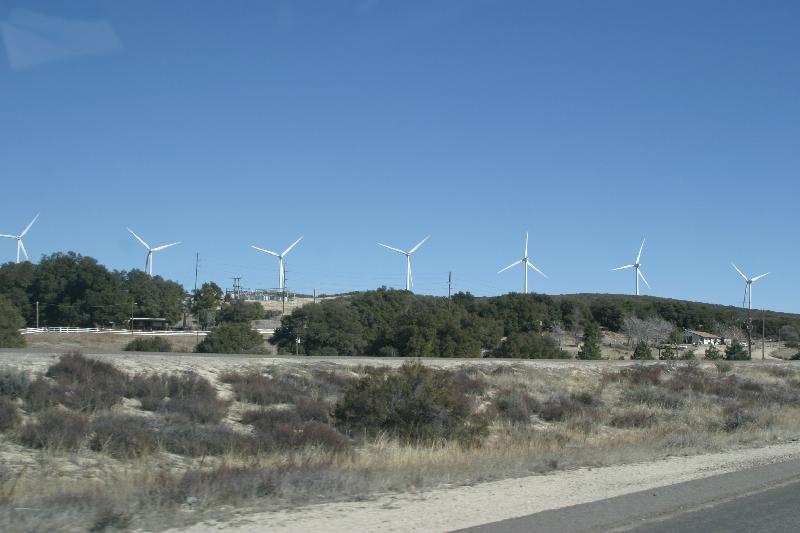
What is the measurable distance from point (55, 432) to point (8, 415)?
87.5 inches

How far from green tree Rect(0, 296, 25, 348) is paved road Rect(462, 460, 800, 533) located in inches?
1965

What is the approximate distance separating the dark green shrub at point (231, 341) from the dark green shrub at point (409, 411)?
114 ft

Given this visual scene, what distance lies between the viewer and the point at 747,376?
53844 millimetres

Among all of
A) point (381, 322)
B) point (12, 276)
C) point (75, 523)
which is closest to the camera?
point (75, 523)

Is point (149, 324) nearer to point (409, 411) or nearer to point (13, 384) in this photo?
point (13, 384)

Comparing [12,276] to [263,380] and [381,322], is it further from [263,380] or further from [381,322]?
[263,380]

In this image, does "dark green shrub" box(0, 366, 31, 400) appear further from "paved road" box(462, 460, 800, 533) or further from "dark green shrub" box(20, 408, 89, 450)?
"paved road" box(462, 460, 800, 533)

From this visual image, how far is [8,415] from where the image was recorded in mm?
22047

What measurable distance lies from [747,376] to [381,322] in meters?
34.3

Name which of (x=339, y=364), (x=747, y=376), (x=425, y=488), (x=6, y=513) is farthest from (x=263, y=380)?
(x=747, y=376)

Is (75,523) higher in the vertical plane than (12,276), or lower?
lower

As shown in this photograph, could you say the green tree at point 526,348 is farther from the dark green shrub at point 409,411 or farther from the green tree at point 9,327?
the dark green shrub at point 409,411

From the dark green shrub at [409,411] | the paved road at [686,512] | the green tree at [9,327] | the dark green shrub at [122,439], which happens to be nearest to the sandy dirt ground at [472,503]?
the paved road at [686,512]

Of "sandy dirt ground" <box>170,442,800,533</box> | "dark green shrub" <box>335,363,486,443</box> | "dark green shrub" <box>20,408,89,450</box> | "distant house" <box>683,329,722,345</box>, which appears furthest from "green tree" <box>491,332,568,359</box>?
"distant house" <box>683,329,722,345</box>
